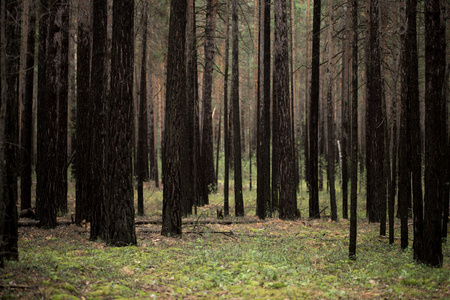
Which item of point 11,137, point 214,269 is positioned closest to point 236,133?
point 214,269

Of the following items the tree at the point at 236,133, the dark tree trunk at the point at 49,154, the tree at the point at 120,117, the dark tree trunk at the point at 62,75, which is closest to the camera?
the tree at the point at 120,117

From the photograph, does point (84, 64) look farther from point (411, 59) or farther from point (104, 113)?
point (411, 59)

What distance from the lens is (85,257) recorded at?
277 inches

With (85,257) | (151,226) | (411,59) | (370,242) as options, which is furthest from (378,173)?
(85,257)

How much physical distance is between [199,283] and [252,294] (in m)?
0.95

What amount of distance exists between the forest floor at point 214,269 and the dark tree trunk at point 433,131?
606 millimetres

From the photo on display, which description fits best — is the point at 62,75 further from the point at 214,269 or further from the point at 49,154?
the point at 214,269

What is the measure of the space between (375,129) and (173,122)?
7390 millimetres

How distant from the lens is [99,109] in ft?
28.9

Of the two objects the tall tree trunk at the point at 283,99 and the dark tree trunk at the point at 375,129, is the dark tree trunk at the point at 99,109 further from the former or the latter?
the dark tree trunk at the point at 375,129

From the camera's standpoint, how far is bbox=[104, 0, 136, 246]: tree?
26.5 feet

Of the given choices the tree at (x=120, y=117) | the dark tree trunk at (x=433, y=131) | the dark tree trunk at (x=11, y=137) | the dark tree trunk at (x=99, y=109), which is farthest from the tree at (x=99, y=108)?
the dark tree trunk at (x=433, y=131)

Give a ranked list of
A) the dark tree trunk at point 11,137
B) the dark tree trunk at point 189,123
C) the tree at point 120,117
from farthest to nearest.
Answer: the dark tree trunk at point 189,123 → the tree at point 120,117 → the dark tree trunk at point 11,137

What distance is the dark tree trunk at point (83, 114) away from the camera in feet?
32.8
